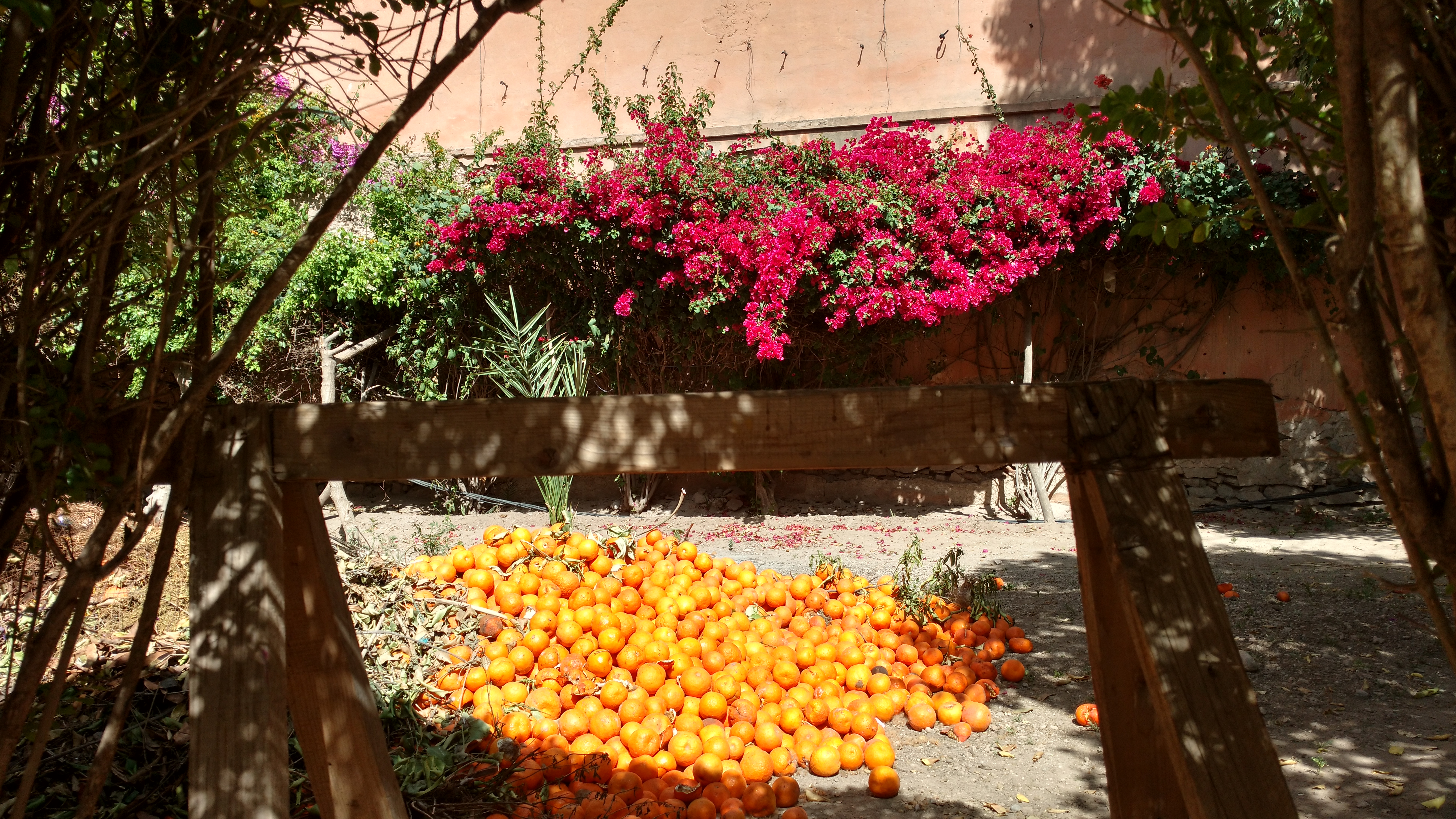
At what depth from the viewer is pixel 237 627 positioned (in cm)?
142

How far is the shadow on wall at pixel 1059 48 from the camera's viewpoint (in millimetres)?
7918

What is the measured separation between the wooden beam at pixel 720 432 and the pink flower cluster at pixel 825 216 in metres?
5.13

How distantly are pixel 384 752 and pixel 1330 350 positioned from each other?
1757 mm

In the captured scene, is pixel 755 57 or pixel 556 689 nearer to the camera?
pixel 556 689

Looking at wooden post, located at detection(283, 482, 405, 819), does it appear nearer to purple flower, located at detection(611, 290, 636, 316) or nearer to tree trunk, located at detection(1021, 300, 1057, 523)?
purple flower, located at detection(611, 290, 636, 316)

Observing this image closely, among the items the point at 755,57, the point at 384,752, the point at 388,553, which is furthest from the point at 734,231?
the point at 384,752

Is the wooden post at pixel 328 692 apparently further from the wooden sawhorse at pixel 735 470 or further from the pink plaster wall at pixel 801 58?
the pink plaster wall at pixel 801 58

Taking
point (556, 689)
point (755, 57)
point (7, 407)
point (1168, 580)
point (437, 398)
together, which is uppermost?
point (755, 57)

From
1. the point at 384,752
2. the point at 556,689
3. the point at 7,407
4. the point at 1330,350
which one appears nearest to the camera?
the point at 1330,350

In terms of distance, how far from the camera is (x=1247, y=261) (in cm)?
761

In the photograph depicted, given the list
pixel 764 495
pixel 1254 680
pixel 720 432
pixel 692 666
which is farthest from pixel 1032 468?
pixel 720 432

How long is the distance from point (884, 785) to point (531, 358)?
16.5 ft

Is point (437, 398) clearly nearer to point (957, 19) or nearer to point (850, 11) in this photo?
point (850, 11)

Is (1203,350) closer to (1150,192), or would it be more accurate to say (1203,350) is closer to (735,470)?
(1150,192)
